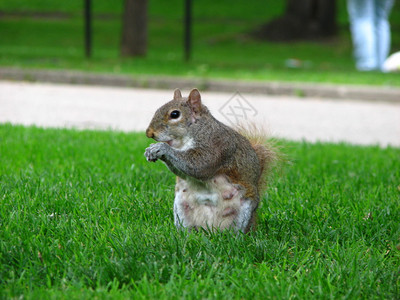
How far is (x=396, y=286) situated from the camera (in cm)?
263

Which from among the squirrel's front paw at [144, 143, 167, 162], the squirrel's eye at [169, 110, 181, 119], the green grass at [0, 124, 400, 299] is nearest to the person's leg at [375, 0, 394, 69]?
the green grass at [0, 124, 400, 299]

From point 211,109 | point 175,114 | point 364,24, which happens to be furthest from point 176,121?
point 364,24

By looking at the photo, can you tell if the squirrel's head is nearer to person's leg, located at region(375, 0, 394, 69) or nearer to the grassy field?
the grassy field

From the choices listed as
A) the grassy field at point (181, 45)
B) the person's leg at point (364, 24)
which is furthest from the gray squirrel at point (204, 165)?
the person's leg at point (364, 24)

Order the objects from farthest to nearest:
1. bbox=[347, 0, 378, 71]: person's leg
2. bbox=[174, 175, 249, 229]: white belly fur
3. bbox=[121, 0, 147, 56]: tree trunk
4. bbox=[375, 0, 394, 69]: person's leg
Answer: bbox=[121, 0, 147, 56]: tree trunk
bbox=[375, 0, 394, 69]: person's leg
bbox=[347, 0, 378, 71]: person's leg
bbox=[174, 175, 249, 229]: white belly fur

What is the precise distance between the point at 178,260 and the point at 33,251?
63 cm

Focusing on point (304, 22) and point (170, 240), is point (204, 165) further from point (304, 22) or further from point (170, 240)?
point (304, 22)

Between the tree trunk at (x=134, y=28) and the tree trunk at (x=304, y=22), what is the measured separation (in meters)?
8.67

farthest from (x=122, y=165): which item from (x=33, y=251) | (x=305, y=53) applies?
(x=305, y=53)

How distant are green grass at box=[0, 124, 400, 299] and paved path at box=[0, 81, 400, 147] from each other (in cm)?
236

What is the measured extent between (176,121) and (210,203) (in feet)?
1.37

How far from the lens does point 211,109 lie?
792cm

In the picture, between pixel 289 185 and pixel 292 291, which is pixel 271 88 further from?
pixel 292 291

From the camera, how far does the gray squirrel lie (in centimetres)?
291
